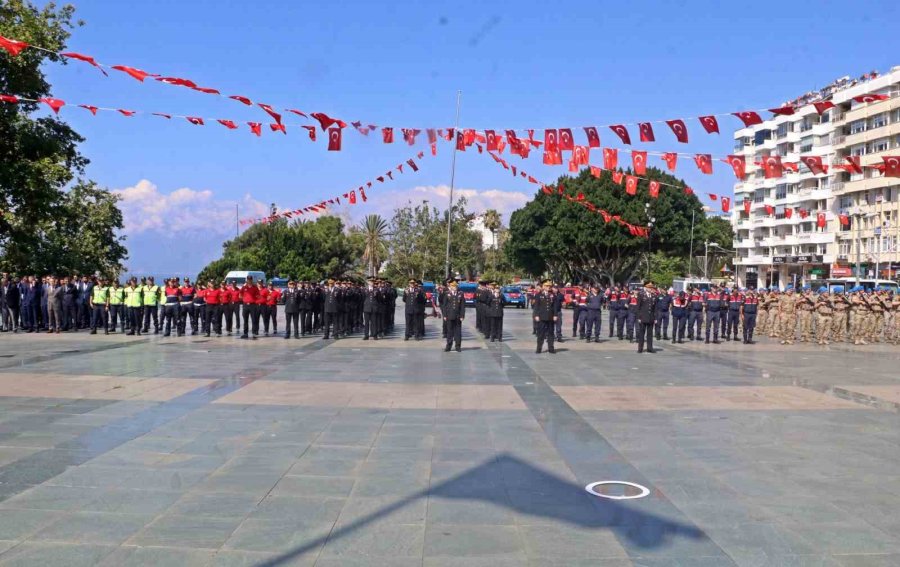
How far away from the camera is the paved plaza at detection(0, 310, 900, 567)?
500 cm

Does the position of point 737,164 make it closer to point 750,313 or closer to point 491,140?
point 750,313

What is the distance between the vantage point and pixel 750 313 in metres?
22.3

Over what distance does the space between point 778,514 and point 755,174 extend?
75.5 meters

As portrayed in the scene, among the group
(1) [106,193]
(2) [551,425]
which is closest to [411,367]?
(2) [551,425]

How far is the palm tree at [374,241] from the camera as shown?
84.7m

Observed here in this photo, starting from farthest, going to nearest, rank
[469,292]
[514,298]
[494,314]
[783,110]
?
1. [514,298]
2. [469,292]
3. [494,314]
4. [783,110]

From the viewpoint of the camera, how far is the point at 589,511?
228 inches

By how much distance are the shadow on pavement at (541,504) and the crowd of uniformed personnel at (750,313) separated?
15.4 m

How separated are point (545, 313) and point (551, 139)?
4.81m

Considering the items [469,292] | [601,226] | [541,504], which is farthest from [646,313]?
[601,226]

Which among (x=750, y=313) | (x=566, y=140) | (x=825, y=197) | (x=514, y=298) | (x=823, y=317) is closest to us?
(x=566, y=140)

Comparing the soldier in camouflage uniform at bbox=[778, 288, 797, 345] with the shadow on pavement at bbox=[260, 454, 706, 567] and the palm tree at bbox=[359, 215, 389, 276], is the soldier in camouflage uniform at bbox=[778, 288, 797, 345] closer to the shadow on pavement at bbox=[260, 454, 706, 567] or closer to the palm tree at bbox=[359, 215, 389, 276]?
the shadow on pavement at bbox=[260, 454, 706, 567]

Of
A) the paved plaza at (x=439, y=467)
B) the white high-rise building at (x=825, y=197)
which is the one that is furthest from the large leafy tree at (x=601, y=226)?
the paved plaza at (x=439, y=467)

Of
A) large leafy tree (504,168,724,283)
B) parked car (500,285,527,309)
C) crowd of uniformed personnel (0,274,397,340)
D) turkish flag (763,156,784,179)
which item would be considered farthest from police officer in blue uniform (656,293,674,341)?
large leafy tree (504,168,724,283)
